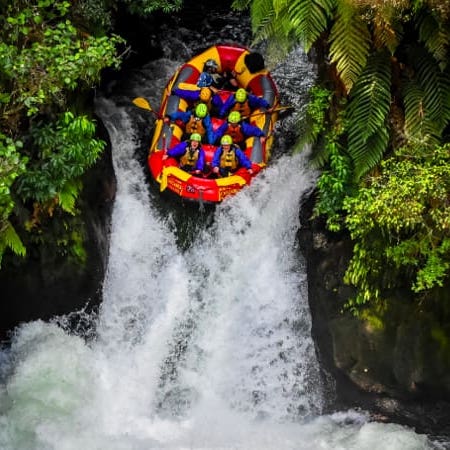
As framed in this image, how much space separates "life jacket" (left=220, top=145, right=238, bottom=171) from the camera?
29.4 feet

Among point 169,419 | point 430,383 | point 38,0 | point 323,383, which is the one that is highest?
point 38,0

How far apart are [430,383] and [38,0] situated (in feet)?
18.7

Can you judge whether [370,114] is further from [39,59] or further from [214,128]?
[214,128]

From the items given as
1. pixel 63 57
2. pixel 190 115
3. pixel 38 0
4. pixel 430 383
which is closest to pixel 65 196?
pixel 63 57

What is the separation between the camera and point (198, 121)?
942 centimetres

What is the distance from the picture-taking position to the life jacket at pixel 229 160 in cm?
895

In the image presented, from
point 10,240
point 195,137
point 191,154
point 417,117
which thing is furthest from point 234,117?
point 10,240

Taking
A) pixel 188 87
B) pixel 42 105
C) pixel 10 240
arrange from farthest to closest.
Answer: pixel 188 87, pixel 42 105, pixel 10 240

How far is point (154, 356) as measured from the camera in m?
8.08

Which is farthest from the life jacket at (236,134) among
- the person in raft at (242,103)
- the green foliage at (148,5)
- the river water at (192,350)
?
the green foliage at (148,5)

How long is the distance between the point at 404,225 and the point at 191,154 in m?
3.63

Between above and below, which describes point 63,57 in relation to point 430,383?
above

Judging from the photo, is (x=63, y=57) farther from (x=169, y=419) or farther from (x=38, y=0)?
(x=169, y=419)

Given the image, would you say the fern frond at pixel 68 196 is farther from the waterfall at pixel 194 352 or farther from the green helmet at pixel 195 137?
the green helmet at pixel 195 137
